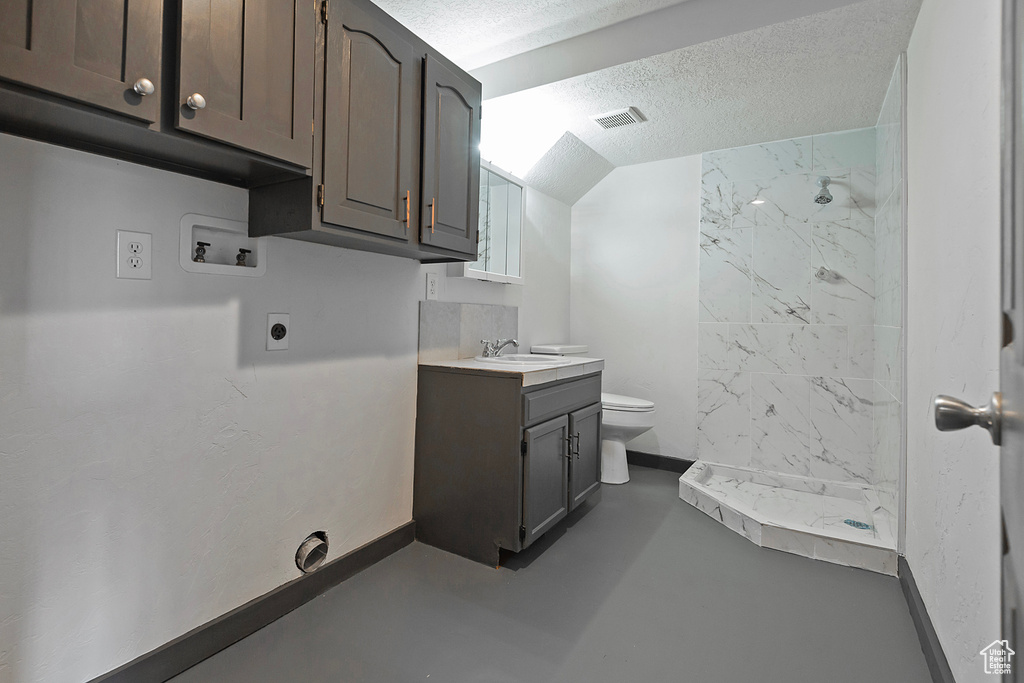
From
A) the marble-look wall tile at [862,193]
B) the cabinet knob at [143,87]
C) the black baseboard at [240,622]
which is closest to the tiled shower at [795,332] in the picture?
the marble-look wall tile at [862,193]

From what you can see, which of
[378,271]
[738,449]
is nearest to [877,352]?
[738,449]

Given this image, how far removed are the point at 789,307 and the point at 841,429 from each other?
31.3 inches

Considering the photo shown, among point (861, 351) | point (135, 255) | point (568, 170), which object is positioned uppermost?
point (568, 170)

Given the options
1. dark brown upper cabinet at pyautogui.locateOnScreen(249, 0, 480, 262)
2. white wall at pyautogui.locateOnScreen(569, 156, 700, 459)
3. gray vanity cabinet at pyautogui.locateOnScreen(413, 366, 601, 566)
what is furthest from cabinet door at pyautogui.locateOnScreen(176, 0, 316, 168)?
white wall at pyautogui.locateOnScreen(569, 156, 700, 459)

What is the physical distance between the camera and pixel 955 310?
133 cm

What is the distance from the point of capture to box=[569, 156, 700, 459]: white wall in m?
3.47

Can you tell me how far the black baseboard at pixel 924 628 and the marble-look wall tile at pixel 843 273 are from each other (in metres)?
1.46

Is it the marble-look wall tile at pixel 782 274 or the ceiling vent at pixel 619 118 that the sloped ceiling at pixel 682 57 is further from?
the marble-look wall tile at pixel 782 274

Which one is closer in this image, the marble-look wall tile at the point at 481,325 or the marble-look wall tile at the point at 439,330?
the marble-look wall tile at the point at 439,330

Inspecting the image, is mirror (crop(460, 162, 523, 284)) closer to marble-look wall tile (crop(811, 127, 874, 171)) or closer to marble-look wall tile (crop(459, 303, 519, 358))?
marble-look wall tile (crop(459, 303, 519, 358))

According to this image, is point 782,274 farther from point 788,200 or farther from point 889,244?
point 889,244

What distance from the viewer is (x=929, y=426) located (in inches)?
64.2

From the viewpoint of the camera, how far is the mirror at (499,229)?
8.86ft

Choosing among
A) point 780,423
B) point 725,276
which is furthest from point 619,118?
point 780,423
